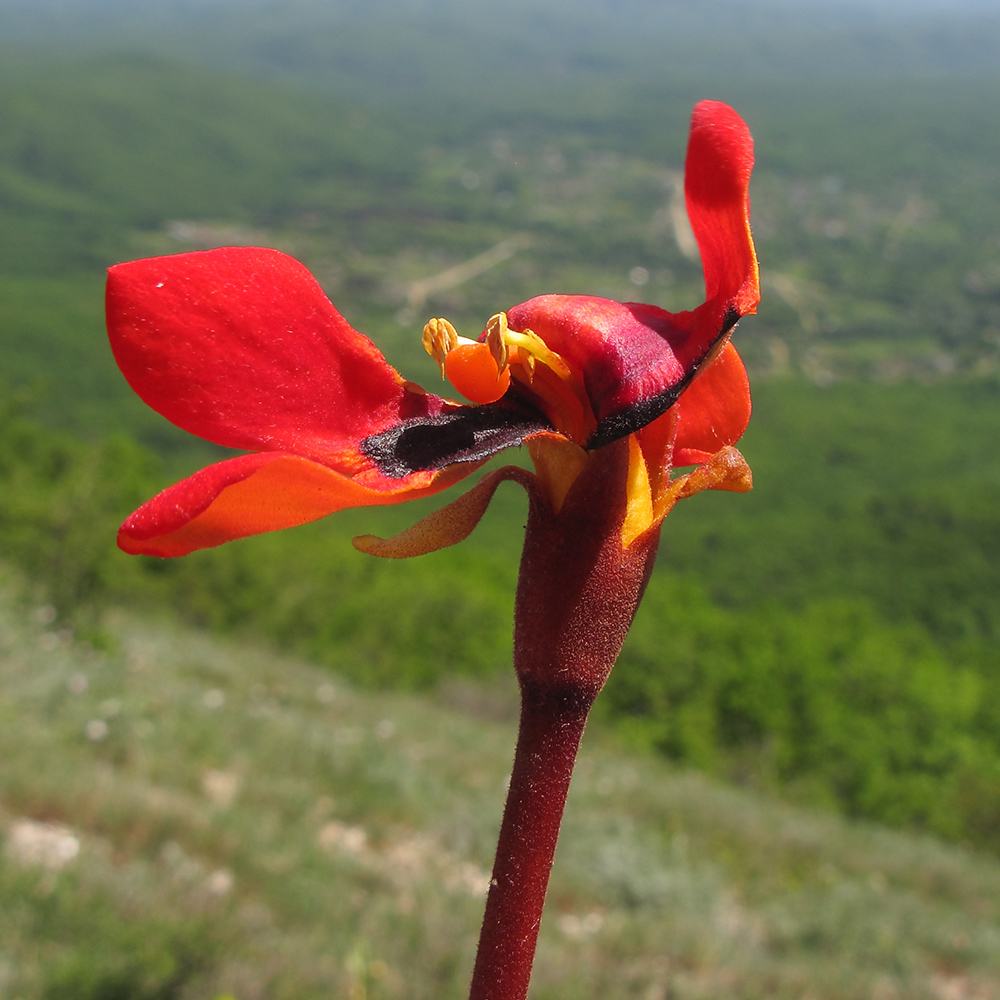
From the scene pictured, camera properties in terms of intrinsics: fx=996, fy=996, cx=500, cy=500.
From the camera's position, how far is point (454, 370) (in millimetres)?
823

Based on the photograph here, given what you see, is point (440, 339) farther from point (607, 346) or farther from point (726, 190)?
point (726, 190)

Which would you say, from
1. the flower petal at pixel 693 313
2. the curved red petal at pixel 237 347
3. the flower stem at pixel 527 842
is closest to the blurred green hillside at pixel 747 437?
the flower petal at pixel 693 313

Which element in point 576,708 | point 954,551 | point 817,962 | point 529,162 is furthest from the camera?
point 529,162

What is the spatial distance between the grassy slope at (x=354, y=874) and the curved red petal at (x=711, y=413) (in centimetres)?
182

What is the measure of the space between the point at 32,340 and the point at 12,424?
64.7 metres

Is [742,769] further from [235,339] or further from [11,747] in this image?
[235,339]

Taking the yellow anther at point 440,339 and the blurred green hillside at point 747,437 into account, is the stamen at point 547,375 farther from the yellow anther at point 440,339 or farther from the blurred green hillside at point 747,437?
the blurred green hillside at point 747,437

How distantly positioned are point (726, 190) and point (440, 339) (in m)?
0.26

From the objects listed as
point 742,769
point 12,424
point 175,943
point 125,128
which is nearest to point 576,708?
point 175,943

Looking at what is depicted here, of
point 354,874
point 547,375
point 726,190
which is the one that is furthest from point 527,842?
point 354,874

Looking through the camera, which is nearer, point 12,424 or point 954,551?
point 12,424

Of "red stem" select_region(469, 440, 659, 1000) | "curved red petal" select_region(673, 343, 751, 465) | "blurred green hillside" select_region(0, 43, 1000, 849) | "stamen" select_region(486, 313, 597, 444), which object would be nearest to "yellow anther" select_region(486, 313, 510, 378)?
"stamen" select_region(486, 313, 597, 444)

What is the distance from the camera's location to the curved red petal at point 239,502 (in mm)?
592

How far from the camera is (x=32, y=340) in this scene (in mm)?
82188
